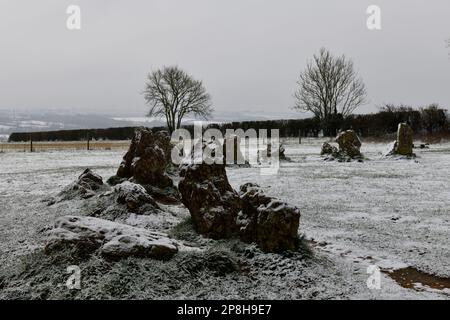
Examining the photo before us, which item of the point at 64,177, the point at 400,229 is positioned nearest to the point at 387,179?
the point at 400,229

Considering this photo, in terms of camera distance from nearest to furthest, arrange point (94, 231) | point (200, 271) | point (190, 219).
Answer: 1. point (200, 271)
2. point (94, 231)
3. point (190, 219)

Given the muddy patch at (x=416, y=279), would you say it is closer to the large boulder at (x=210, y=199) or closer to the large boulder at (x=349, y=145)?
the large boulder at (x=210, y=199)

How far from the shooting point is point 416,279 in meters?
5.80

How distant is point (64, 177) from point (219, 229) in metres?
11.3

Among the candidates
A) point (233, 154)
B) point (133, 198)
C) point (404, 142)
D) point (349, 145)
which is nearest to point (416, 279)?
point (133, 198)

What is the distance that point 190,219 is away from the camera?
8031 millimetres

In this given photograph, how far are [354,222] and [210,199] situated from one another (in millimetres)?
3275

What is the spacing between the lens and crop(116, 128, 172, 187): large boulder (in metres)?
12.3

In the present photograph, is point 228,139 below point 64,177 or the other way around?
the other way around

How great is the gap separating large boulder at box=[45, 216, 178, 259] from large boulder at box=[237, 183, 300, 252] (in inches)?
48.7

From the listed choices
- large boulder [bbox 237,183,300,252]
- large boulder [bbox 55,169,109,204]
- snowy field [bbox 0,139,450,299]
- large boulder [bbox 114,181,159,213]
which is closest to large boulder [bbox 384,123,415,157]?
snowy field [bbox 0,139,450,299]

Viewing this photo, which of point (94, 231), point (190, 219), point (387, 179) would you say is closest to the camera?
point (94, 231)

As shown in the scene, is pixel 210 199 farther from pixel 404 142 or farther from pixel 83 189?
pixel 404 142
